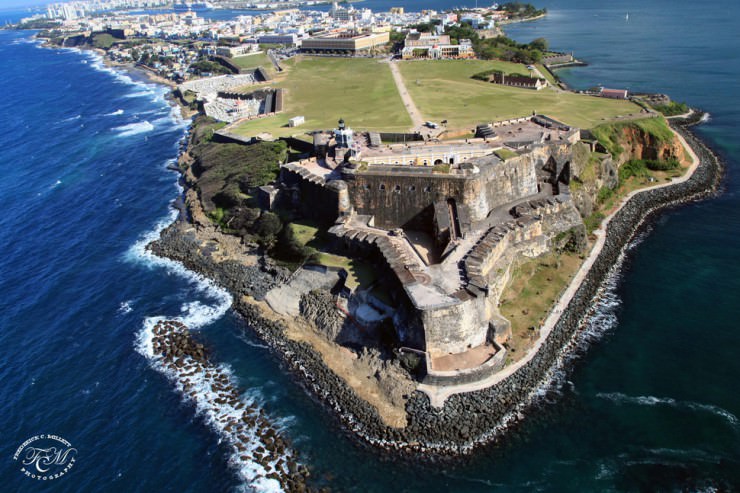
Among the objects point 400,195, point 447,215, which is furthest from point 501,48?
point 447,215

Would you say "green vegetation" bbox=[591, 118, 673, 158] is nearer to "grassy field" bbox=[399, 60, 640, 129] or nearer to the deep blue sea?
"grassy field" bbox=[399, 60, 640, 129]

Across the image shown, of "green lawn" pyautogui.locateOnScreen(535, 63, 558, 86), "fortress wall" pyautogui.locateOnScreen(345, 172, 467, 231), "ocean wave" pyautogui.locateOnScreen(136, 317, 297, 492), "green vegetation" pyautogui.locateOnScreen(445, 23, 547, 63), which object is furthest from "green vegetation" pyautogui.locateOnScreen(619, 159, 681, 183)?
"green vegetation" pyautogui.locateOnScreen(445, 23, 547, 63)

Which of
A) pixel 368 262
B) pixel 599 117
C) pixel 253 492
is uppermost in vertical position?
pixel 599 117

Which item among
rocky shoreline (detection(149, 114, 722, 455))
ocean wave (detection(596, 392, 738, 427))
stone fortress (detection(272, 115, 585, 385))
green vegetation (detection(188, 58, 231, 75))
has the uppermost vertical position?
green vegetation (detection(188, 58, 231, 75))

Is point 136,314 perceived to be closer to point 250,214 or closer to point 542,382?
point 250,214

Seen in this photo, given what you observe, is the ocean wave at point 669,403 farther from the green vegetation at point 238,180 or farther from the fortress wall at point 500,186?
the green vegetation at point 238,180

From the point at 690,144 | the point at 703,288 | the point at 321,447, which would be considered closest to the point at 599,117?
the point at 690,144
